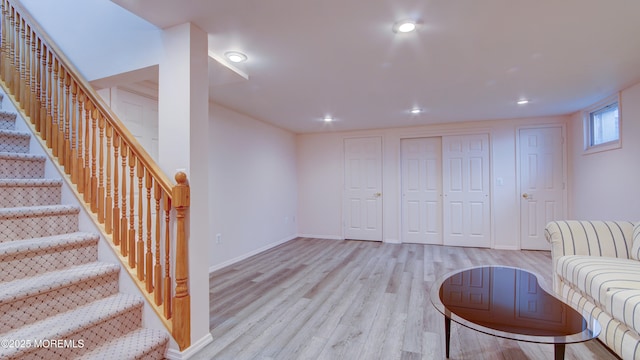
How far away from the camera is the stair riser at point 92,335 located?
1284mm

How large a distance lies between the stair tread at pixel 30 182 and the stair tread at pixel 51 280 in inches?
26.0

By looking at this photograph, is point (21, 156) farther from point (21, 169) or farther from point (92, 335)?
point (92, 335)

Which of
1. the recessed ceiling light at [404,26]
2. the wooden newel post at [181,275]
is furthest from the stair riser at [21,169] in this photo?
the recessed ceiling light at [404,26]

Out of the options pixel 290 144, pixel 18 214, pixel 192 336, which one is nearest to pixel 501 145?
pixel 290 144

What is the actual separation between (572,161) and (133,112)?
5730mm

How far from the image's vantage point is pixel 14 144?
2119 millimetres

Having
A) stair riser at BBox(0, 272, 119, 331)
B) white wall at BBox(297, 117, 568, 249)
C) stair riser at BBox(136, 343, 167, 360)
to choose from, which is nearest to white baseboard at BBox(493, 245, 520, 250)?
white wall at BBox(297, 117, 568, 249)

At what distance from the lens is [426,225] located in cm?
501

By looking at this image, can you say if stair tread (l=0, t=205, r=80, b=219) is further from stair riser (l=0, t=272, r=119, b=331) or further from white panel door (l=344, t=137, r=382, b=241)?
white panel door (l=344, t=137, r=382, b=241)

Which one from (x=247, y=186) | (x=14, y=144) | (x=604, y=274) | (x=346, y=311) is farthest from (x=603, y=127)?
(x=14, y=144)

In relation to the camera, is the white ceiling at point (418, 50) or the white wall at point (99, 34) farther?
the white wall at point (99, 34)

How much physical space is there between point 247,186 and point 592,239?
376cm

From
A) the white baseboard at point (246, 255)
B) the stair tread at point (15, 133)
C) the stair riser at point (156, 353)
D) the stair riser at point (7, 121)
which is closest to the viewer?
the stair riser at point (156, 353)

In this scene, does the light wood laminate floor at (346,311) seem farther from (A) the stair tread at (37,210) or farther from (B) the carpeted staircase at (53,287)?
(A) the stair tread at (37,210)
